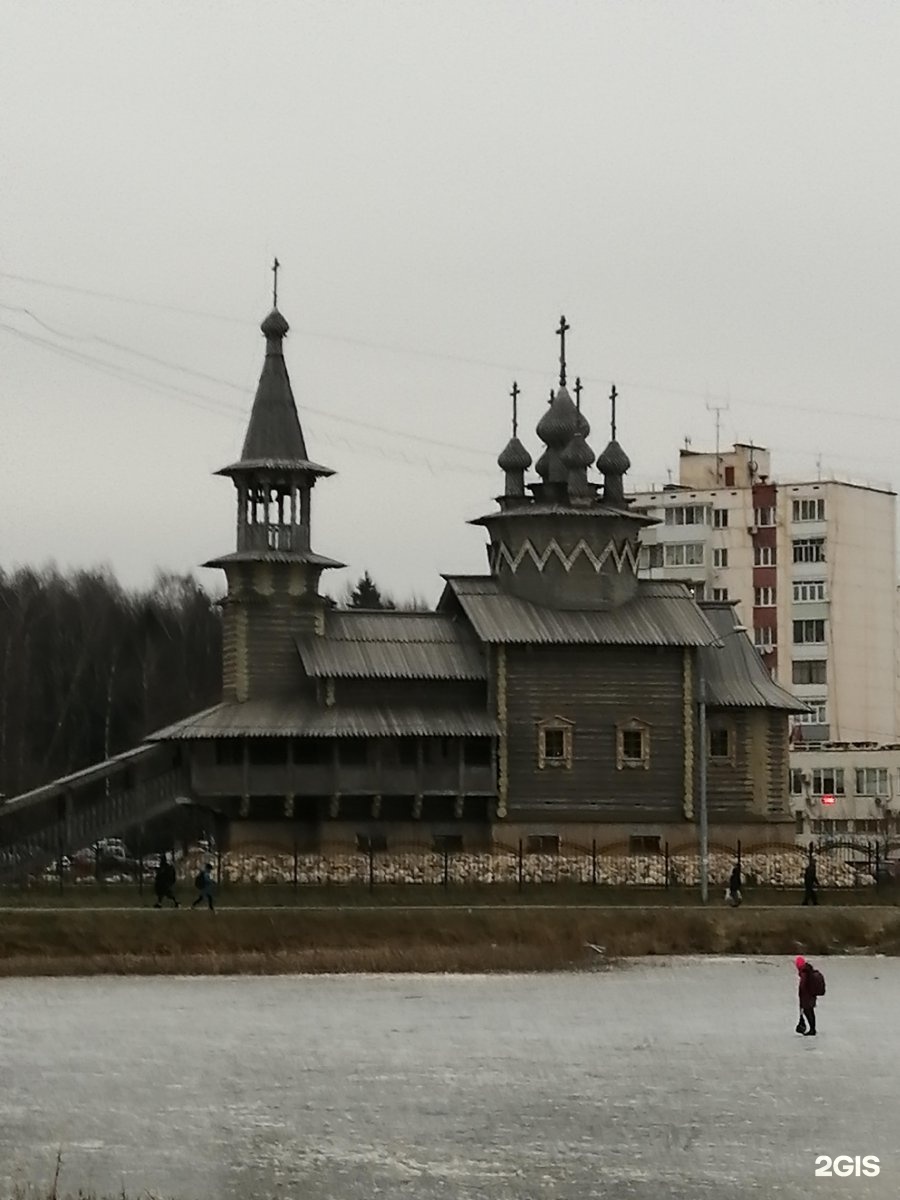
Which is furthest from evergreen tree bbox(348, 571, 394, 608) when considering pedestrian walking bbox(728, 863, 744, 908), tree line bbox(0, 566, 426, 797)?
pedestrian walking bbox(728, 863, 744, 908)

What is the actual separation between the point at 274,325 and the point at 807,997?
3444 centimetres

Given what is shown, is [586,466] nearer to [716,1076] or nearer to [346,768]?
[346,768]

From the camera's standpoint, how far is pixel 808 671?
400 ft

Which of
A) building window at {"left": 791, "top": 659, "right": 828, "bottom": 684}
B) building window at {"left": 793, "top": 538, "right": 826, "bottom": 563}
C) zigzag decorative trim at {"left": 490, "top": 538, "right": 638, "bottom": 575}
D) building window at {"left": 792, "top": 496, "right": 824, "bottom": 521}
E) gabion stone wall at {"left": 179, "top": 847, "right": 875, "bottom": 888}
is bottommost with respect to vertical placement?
gabion stone wall at {"left": 179, "top": 847, "right": 875, "bottom": 888}

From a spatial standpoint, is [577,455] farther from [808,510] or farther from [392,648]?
[808,510]

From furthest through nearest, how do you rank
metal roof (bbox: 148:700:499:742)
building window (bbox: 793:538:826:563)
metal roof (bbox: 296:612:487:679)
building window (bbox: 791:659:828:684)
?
building window (bbox: 791:659:828:684) < building window (bbox: 793:538:826:563) < metal roof (bbox: 296:612:487:679) < metal roof (bbox: 148:700:499:742)

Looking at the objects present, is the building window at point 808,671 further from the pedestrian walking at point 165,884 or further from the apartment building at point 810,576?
the pedestrian walking at point 165,884

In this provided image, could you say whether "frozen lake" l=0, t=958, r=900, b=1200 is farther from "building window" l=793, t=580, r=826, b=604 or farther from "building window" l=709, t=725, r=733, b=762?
"building window" l=793, t=580, r=826, b=604

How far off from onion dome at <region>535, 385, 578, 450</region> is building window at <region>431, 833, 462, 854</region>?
12.3 metres

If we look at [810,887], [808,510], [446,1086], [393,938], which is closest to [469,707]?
[810,887]

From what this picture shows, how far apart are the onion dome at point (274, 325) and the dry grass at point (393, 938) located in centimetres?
1987

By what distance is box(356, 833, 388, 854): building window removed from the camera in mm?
67875

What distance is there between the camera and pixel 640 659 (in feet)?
231

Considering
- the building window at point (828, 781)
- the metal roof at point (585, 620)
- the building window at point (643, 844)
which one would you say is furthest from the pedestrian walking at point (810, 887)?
the building window at point (828, 781)
